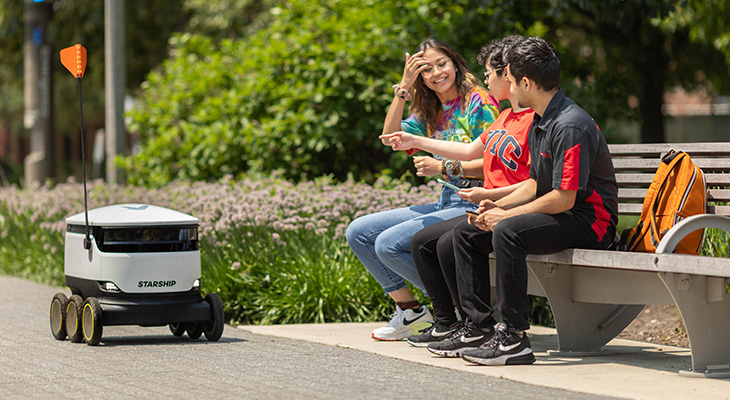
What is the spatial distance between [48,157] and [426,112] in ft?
31.4

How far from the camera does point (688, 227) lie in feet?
Result: 14.8

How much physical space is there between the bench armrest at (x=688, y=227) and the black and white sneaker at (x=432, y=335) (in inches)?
53.4

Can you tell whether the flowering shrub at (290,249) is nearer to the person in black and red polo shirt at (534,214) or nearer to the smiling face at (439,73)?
the smiling face at (439,73)

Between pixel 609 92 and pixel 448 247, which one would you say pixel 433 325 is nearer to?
pixel 448 247

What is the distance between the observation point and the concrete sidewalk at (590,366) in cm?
437

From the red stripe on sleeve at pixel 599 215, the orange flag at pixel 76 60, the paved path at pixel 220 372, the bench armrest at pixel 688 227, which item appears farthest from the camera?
the orange flag at pixel 76 60

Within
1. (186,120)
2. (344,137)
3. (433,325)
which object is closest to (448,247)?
(433,325)

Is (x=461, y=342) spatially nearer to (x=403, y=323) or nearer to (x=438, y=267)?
(x=438, y=267)

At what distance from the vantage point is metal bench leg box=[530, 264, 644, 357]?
5.32 meters

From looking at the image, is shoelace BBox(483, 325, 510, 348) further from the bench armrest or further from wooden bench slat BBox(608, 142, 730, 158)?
wooden bench slat BBox(608, 142, 730, 158)

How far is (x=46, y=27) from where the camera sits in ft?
47.8

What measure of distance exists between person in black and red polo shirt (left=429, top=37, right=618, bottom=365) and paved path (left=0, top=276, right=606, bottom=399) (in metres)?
0.34

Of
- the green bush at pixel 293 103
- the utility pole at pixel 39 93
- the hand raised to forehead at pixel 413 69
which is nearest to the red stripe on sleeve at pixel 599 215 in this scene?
the hand raised to forehead at pixel 413 69

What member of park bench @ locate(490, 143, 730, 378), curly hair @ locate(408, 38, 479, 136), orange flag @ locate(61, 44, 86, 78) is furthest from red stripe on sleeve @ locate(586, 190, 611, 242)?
orange flag @ locate(61, 44, 86, 78)
